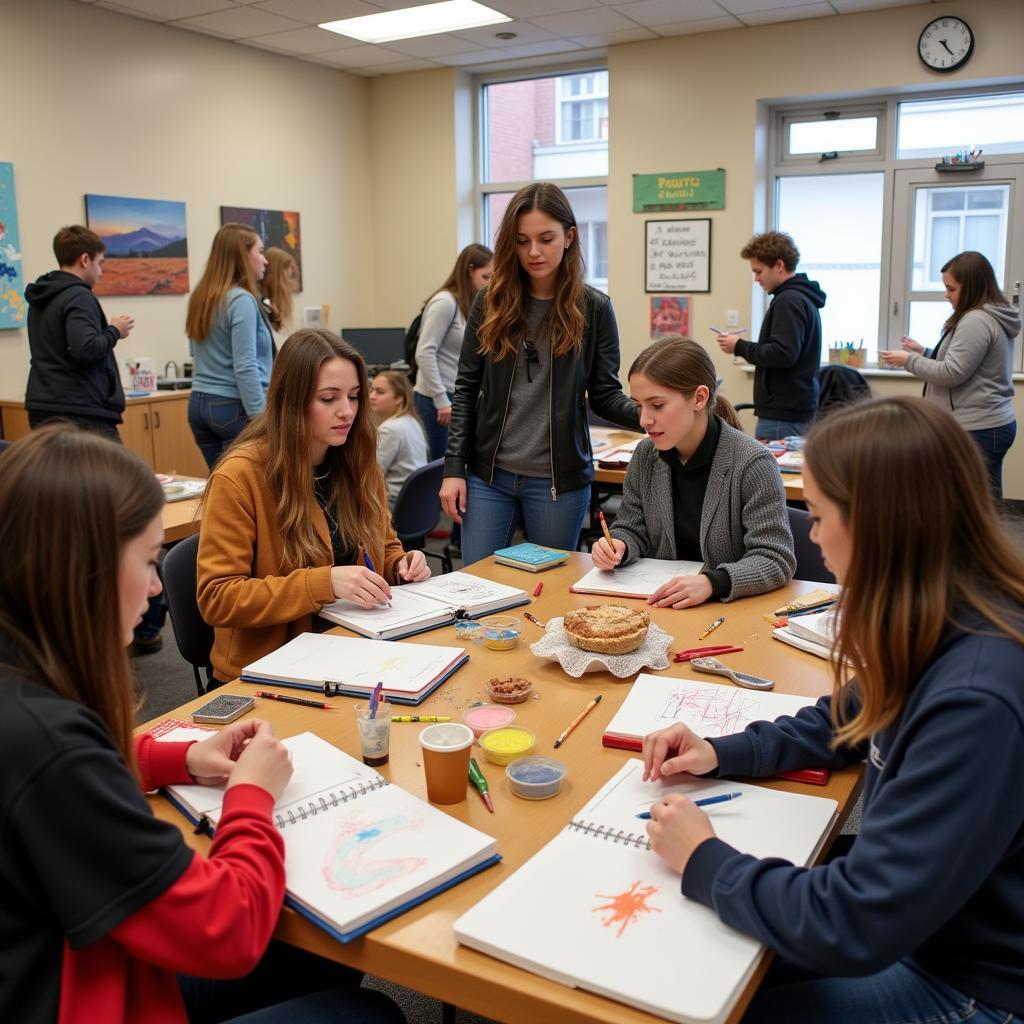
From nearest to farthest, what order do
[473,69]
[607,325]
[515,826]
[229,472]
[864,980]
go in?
1. [864,980]
2. [515,826]
3. [229,472]
4. [607,325]
5. [473,69]

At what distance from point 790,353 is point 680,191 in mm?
2487

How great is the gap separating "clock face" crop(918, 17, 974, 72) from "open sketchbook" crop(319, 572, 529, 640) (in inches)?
196

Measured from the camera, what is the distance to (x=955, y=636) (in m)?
1.03

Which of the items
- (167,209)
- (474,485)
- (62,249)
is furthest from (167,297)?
(474,485)

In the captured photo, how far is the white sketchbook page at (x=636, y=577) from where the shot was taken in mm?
2174

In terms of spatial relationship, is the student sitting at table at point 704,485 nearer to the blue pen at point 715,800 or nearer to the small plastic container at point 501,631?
the small plastic container at point 501,631

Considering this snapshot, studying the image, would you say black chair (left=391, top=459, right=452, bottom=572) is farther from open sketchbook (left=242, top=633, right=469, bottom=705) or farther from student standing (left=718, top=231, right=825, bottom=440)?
open sketchbook (left=242, top=633, right=469, bottom=705)

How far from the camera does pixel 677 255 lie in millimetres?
6613

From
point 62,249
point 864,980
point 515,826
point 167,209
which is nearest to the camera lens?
point 864,980

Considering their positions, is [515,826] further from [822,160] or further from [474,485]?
[822,160]

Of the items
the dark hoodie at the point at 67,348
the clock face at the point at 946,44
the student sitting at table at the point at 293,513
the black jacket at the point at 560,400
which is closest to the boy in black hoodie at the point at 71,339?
the dark hoodie at the point at 67,348

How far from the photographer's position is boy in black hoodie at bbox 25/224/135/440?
4.00 metres

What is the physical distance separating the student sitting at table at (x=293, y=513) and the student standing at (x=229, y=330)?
206 cm

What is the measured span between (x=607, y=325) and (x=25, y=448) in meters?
2.00
